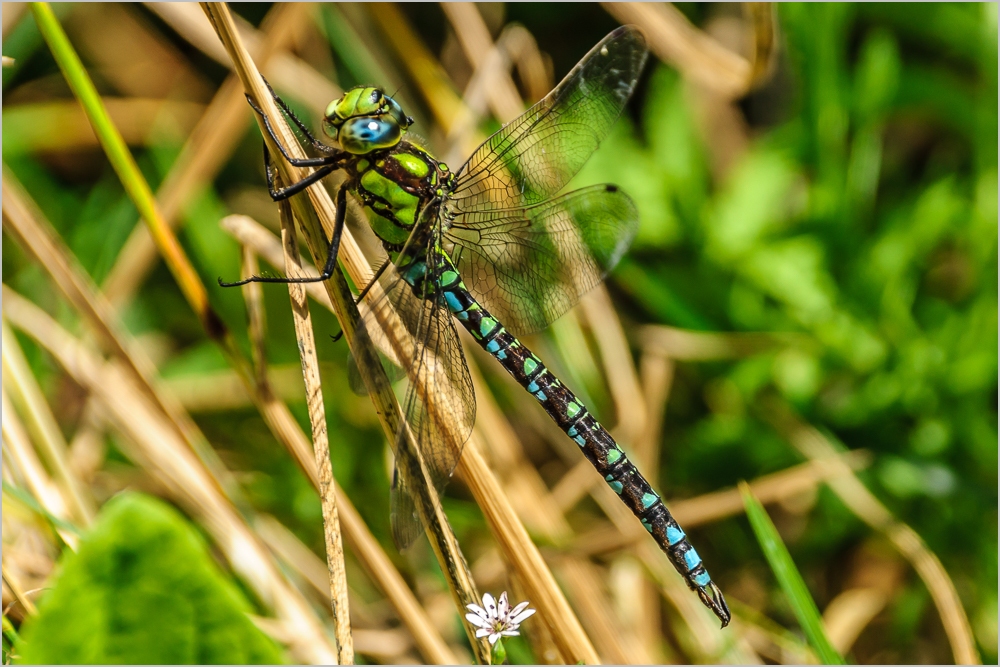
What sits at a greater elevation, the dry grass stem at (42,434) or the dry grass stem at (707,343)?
the dry grass stem at (707,343)

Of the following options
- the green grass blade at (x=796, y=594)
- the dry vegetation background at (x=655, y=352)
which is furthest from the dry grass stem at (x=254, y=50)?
the green grass blade at (x=796, y=594)

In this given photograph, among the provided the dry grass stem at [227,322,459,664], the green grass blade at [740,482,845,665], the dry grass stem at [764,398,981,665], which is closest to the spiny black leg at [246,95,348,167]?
the dry grass stem at [227,322,459,664]

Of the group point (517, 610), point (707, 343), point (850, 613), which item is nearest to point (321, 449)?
point (517, 610)

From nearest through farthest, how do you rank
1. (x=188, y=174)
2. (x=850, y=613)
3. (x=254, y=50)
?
1. (x=850, y=613)
2. (x=188, y=174)
3. (x=254, y=50)

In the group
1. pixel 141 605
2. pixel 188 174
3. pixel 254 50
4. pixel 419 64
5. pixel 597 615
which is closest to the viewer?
pixel 141 605

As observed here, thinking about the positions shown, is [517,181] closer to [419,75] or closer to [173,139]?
[419,75]

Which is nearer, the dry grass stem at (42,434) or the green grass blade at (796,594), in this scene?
the green grass blade at (796,594)

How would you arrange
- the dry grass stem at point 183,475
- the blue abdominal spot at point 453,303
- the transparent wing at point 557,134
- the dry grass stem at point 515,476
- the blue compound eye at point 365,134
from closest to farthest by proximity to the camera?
the blue compound eye at point 365,134 → the dry grass stem at point 183,475 → the blue abdominal spot at point 453,303 → the transparent wing at point 557,134 → the dry grass stem at point 515,476

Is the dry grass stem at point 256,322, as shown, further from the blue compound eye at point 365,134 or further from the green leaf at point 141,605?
the green leaf at point 141,605

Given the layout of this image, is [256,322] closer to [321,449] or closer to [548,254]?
[321,449]
